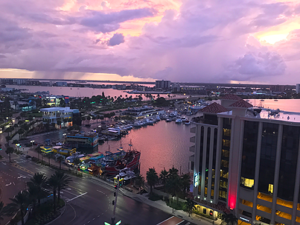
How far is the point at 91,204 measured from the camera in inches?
381

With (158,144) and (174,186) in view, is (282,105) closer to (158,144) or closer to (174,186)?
(158,144)

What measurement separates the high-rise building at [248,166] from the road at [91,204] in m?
1.96

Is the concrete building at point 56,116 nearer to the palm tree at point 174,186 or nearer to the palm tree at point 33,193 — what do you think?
the palm tree at point 33,193

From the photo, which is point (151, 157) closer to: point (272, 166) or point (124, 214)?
point (124, 214)

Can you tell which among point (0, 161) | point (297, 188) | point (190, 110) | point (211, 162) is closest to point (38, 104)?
point (190, 110)

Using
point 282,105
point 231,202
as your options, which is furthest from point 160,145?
point 282,105

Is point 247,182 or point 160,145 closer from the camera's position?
point 247,182

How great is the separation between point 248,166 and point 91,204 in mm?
6484

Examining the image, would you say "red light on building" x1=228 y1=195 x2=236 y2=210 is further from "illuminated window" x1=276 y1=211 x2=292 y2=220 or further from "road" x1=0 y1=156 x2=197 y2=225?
"road" x1=0 y1=156 x2=197 y2=225

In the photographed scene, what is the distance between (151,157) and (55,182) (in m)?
10.6

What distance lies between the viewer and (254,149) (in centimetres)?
795

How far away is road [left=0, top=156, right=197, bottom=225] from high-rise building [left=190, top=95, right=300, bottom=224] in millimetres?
1961

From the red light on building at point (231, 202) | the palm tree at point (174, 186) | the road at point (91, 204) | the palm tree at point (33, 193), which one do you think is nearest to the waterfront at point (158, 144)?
the road at point (91, 204)

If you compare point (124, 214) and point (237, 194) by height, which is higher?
point (237, 194)
